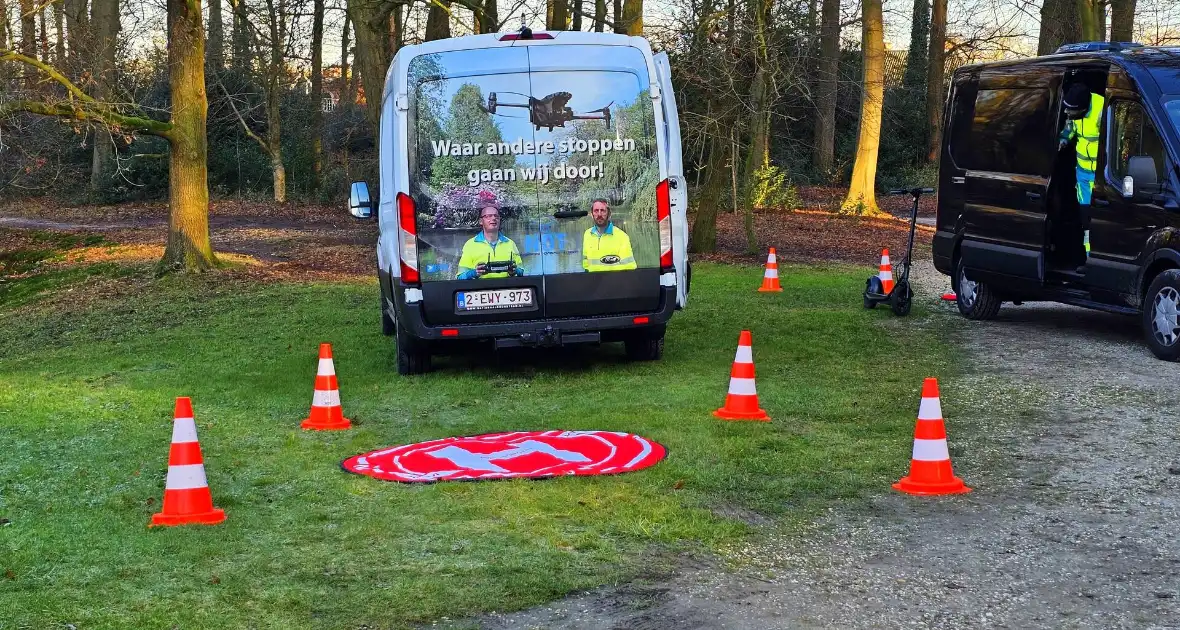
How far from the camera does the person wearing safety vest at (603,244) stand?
415 inches

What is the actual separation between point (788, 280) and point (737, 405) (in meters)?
10.1

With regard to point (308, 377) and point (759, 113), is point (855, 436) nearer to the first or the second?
point (308, 377)

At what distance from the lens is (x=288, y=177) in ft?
136

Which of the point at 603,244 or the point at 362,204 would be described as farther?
the point at 362,204

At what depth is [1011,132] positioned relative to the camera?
12.8m

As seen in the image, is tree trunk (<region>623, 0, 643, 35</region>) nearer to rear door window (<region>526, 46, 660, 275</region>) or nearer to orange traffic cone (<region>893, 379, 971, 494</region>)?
rear door window (<region>526, 46, 660, 275</region>)

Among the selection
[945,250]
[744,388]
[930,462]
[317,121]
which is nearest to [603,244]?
[744,388]

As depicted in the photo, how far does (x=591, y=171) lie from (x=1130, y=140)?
4.58 m

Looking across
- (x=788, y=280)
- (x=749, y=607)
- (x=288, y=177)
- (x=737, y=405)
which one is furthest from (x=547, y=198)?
(x=288, y=177)

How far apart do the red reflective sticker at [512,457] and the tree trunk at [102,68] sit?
12909mm

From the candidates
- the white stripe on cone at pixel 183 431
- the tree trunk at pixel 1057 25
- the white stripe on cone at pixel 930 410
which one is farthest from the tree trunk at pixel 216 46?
the white stripe on cone at pixel 930 410

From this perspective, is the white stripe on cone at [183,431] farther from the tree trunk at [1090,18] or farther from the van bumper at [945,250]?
the tree trunk at [1090,18]

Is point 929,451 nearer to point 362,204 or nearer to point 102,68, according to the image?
point 362,204

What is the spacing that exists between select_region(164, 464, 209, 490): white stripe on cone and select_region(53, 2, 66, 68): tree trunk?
15.1m
